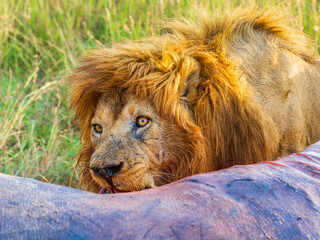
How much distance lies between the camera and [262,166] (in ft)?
6.10

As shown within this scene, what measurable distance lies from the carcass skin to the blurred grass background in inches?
99.9

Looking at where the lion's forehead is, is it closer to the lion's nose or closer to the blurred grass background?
the lion's nose

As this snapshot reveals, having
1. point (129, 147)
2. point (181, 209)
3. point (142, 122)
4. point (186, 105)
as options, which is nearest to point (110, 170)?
point (129, 147)

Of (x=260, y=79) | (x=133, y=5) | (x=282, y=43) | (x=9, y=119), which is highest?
(x=133, y=5)

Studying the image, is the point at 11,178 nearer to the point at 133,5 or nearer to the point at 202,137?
the point at 202,137

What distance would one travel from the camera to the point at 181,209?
1.54 m

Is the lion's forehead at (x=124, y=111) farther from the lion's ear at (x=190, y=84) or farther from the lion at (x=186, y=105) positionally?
the lion's ear at (x=190, y=84)

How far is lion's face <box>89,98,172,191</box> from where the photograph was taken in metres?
A: 2.47

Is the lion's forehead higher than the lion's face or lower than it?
higher

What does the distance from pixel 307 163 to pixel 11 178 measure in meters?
1.14

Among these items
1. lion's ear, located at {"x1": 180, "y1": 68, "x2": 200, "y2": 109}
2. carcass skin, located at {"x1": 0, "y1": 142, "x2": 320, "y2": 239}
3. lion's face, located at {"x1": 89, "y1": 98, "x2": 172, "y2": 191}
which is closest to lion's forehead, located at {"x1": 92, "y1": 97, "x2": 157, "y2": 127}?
lion's face, located at {"x1": 89, "y1": 98, "x2": 172, "y2": 191}

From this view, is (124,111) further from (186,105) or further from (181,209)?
(181,209)

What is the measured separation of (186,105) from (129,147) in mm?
444

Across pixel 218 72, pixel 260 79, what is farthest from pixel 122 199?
pixel 260 79
